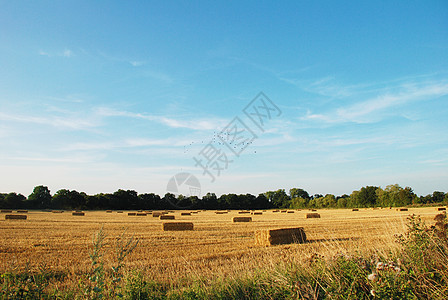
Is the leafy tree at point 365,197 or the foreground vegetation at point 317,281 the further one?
the leafy tree at point 365,197

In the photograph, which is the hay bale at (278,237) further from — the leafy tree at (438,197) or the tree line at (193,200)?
the leafy tree at (438,197)

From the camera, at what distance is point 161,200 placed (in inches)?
4407

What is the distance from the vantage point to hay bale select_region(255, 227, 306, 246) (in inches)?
561

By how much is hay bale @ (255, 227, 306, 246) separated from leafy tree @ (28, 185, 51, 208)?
93.0 m

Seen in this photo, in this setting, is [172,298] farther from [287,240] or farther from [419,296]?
[287,240]

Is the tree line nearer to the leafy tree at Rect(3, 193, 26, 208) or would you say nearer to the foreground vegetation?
the leafy tree at Rect(3, 193, 26, 208)

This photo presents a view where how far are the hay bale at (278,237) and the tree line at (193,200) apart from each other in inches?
3022

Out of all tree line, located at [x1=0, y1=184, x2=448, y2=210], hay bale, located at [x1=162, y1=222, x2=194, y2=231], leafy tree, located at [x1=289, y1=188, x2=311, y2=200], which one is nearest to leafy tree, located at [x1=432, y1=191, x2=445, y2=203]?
tree line, located at [x1=0, y1=184, x2=448, y2=210]

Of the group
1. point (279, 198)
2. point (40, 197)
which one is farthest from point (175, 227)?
point (279, 198)

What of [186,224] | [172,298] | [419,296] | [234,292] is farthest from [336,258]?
[186,224]

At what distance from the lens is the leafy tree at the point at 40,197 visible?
91.3 meters

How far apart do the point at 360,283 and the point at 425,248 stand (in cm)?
170

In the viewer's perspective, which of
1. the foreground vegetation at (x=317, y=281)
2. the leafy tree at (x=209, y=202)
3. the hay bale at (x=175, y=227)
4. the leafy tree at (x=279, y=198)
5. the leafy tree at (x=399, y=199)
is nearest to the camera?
the foreground vegetation at (x=317, y=281)

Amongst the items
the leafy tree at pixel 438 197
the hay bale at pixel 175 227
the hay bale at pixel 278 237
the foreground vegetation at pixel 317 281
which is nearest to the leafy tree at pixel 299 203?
the leafy tree at pixel 438 197
